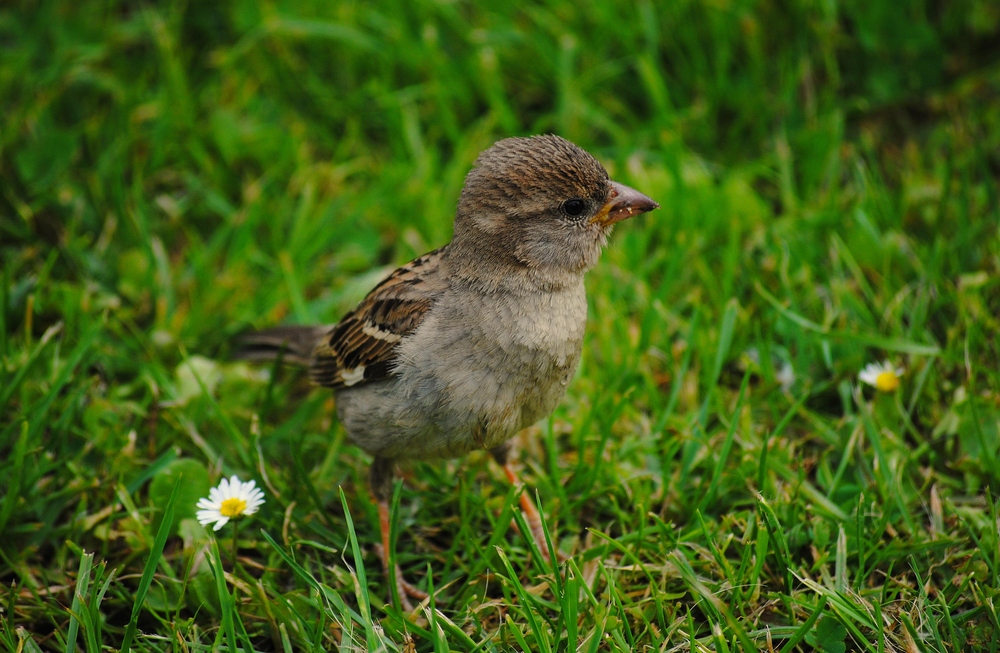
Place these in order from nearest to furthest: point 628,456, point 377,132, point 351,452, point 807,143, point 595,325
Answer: point 628,456
point 351,452
point 595,325
point 807,143
point 377,132

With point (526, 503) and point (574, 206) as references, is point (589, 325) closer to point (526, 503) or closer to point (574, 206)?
point (526, 503)

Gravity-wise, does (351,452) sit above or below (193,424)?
below

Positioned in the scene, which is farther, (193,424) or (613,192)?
(193,424)

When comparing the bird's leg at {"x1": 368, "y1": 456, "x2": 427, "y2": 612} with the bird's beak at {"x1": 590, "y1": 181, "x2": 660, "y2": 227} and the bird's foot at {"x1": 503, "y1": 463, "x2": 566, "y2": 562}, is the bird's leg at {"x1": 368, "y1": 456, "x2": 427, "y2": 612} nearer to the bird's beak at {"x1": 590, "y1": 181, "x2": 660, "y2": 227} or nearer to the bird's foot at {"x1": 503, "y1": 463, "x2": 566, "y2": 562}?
the bird's foot at {"x1": 503, "y1": 463, "x2": 566, "y2": 562}

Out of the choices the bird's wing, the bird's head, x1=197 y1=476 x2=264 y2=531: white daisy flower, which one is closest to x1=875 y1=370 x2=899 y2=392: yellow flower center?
the bird's head

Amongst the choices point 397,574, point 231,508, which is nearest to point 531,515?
point 397,574

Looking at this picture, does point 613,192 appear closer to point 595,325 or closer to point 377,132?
point 595,325

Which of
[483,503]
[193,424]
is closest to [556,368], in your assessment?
[483,503]
